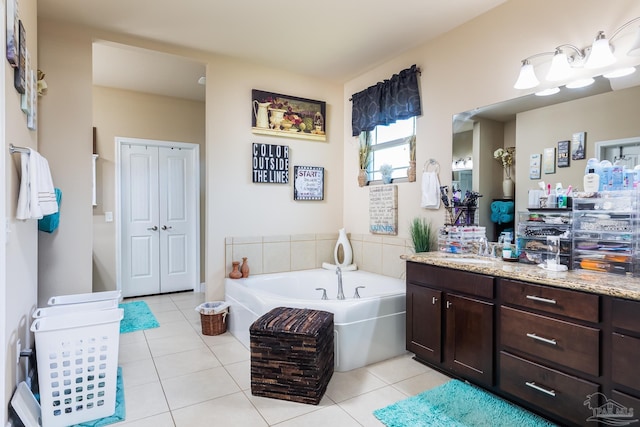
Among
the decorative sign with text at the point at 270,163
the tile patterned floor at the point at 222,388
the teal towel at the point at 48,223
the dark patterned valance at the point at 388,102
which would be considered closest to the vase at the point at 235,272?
the tile patterned floor at the point at 222,388

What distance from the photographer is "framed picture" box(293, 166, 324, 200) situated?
3967 mm

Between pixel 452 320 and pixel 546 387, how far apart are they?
62 cm

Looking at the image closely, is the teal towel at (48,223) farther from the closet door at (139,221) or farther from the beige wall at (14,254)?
the closet door at (139,221)

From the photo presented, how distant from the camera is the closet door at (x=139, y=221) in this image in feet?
14.8

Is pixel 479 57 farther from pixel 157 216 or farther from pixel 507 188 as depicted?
pixel 157 216

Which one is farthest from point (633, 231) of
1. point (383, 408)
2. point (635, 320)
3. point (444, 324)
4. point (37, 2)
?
point (37, 2)

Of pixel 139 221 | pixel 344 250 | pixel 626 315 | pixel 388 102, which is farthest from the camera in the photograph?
pixel 139 221

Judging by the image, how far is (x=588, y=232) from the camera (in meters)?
2.00

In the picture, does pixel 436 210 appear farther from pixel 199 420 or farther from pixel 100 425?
pixel 100 425

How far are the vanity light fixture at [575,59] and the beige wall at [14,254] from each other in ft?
9.46

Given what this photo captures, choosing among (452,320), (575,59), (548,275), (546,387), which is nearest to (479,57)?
(575,59)

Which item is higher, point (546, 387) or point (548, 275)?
point (548, 275)

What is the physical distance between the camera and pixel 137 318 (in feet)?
12.2

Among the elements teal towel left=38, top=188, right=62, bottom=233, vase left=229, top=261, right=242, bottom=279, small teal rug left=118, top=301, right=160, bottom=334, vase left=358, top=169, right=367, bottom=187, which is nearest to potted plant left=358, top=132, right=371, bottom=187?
vase left=358, top=169, right=367, bottom=187
